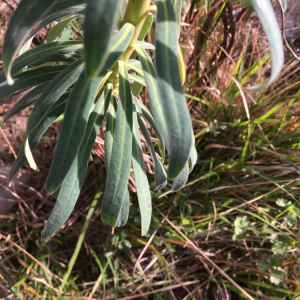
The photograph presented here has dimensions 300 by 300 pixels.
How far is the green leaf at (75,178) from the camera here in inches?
25.4

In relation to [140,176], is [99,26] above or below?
above

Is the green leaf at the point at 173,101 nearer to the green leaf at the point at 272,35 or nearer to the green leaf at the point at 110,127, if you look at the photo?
the green leaf at the point at 272,35

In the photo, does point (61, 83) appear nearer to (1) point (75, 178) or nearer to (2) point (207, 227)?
A: (1) point (75, 178)

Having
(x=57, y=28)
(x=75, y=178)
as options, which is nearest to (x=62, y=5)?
(x=57, y=28)

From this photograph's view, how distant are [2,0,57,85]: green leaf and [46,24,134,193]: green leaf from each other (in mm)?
142

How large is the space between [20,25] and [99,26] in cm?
12

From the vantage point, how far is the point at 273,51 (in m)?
0.40

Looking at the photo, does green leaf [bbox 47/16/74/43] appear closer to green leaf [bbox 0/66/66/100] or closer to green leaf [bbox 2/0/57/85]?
green leaf [bbox 0/66/66/100]

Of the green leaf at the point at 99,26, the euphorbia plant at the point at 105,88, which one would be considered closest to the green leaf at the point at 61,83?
the euphorbia plant at the point at 105,88

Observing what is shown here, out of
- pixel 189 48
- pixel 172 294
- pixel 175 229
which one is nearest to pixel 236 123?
pixel 189 48

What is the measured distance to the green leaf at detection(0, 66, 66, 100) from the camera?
2.14 feet

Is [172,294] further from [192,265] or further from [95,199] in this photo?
[95,199]

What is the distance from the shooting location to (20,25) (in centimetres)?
40

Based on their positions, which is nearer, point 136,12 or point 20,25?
point 20,25
